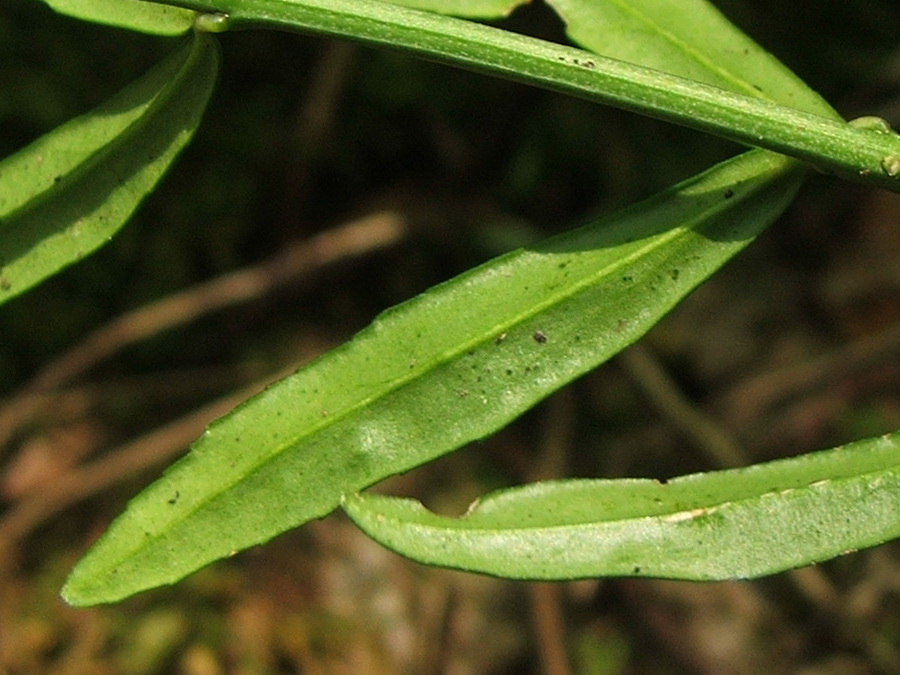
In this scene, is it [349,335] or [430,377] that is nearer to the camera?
[430,377]

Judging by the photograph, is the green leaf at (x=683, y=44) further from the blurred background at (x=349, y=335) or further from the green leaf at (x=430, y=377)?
the blurred background at (x=349, y=335)

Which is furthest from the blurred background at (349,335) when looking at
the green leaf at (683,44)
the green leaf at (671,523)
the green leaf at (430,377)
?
the green leaf at (671,523)

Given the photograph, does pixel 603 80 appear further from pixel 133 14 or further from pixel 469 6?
pixel 133 14

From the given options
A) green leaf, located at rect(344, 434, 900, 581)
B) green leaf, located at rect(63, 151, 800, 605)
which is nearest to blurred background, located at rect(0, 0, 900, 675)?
green leaf, located at rect(63, 151, 800, 605)

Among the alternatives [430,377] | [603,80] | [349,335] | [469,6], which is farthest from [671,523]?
[349,335]

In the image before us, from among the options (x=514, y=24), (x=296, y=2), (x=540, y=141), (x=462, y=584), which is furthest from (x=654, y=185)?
(x=296, y=2)

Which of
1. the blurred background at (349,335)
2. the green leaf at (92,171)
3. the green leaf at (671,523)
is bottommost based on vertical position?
the blurred background at (349,335)
